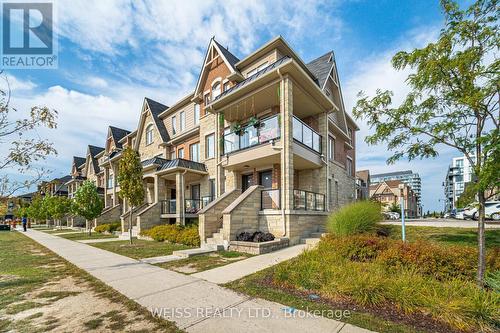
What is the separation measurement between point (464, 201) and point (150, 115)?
84.5 ft

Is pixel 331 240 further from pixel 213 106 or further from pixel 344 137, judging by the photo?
pixel 344 137

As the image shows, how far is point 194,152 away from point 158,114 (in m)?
7.54

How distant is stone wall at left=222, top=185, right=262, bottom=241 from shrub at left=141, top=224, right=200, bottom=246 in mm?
2346

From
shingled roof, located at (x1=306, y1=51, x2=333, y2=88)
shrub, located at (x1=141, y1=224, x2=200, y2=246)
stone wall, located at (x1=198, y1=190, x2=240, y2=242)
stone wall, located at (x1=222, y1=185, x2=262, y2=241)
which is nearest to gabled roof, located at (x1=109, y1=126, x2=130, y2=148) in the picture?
shrub, located at (x1=141, y1=224, x2=200, y2=246)

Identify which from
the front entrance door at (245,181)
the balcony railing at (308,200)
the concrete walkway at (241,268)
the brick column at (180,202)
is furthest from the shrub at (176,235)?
the balcony railing at (308,200)

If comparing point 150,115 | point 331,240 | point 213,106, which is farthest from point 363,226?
point 150,115

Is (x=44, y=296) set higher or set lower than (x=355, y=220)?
lower

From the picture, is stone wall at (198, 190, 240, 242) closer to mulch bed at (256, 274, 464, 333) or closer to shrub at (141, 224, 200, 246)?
shrub at (141, 224, 200, 246)

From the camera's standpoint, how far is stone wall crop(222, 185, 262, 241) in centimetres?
1144

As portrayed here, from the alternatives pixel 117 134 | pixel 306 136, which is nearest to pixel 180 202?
pixel 306 136

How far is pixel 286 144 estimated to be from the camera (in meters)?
12.6

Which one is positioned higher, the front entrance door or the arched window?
the arched window

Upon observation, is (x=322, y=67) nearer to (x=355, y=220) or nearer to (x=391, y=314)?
(x=355, y=220)

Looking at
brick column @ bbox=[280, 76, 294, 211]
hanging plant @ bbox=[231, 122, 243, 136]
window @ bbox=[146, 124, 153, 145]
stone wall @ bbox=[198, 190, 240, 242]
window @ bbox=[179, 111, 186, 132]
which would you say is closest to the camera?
brick column @ bbox=[280, 76, 294, 211]
